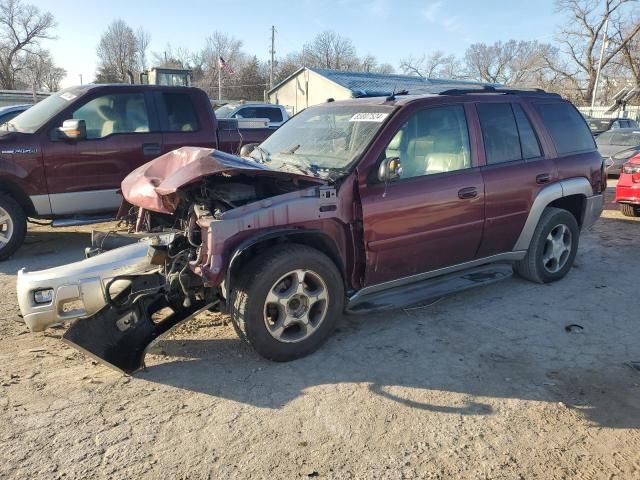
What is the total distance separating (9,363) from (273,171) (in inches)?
90.7

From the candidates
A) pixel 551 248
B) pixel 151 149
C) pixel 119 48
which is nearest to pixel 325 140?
pixel 551 248

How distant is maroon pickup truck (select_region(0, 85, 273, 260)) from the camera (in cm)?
615

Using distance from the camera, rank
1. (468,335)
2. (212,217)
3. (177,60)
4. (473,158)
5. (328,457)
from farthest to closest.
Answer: (177,60) → (473,158) → (468,335) → (212,217) → (328,457)

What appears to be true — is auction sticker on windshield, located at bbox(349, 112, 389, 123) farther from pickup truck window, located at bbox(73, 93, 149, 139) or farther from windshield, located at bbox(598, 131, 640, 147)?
windshield, located at bbox(598, 131, 640, 147)

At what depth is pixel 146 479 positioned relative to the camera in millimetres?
2506

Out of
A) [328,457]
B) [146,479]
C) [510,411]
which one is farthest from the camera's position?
[510,411]

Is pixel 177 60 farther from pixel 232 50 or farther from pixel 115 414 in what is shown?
pixel 115 414

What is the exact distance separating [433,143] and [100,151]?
440 centimetres

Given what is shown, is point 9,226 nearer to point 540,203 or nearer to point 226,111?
point 540,203

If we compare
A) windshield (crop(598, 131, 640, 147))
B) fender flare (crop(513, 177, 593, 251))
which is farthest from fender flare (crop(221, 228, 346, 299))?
windshield (crop(598, 131, 640, 147))

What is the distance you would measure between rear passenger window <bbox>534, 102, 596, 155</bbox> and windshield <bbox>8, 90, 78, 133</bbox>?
18.6 feet

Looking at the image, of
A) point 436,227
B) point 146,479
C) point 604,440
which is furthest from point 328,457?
point 436,227

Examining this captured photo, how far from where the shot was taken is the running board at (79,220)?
6.32 meters

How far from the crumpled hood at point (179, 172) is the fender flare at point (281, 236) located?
39 centimetres
